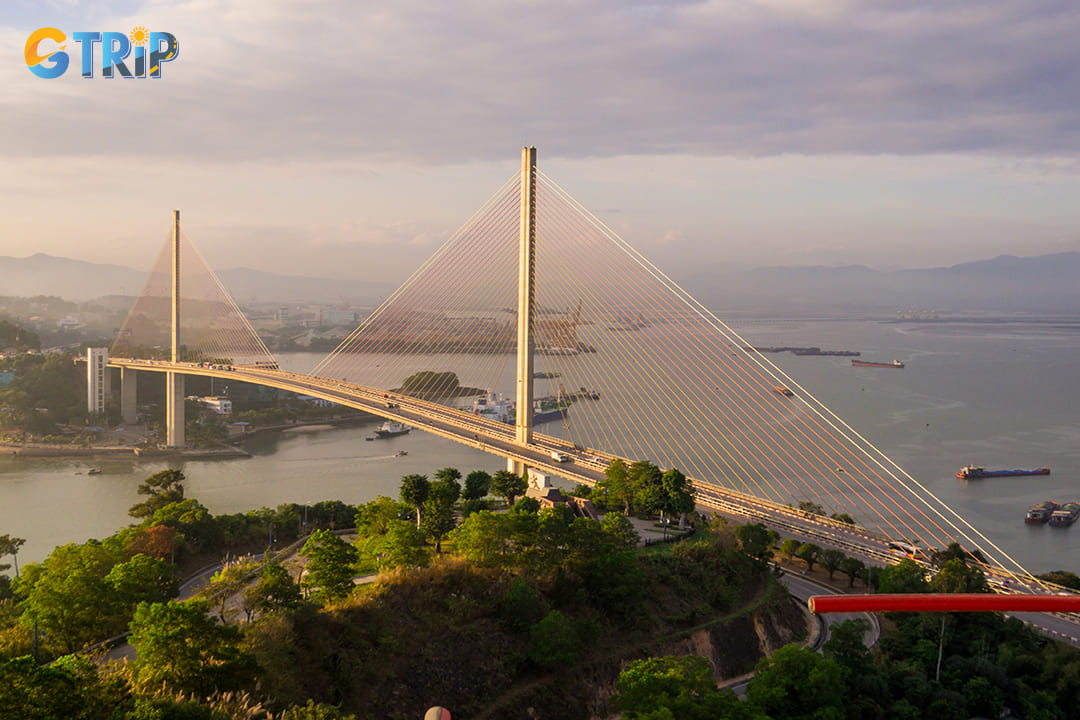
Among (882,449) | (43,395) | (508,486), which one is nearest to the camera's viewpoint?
(508,486)

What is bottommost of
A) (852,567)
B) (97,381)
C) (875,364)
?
(852,567)

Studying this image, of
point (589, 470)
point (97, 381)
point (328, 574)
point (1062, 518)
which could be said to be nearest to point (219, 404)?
point (97, 381)

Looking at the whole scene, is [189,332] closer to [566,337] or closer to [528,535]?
[566,337]

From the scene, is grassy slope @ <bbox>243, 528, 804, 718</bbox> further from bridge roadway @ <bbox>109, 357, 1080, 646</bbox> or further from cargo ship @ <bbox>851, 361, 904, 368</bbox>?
cargo ship @ <bbox>851, 361, 904, 368</bbox>

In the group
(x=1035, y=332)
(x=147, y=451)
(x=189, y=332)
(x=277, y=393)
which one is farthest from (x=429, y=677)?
(x=1035, y=332)

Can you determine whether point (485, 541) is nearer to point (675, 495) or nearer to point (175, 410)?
point (675, 495)
